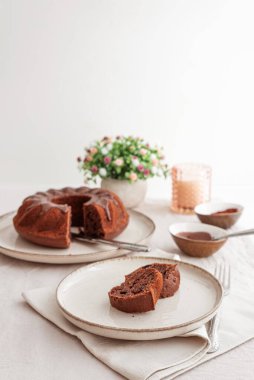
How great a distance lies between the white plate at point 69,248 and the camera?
218 centimetres

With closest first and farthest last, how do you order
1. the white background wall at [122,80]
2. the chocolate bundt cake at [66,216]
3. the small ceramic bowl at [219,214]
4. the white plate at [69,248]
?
1. the white plate at [69,248]
2. the chocolate bundt cake at [66,216]
3. the small ceramic bowl at [219,214]
4. the white background wall at [122,80]

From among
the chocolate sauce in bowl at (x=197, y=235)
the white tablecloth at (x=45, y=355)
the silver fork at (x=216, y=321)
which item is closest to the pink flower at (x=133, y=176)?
the chocolate sauce in bowl at (x=197, y=235)

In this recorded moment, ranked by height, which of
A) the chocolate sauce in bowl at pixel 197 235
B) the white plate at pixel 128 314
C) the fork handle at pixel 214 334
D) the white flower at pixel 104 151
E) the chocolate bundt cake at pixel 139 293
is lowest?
the fork handle at pixel 214 334

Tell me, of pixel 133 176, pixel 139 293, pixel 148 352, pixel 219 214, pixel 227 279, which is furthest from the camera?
pixel 133 176

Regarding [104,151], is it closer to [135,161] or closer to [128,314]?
[135,161]

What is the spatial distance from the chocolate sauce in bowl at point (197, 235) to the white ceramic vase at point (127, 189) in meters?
0.57

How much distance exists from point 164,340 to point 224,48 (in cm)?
361

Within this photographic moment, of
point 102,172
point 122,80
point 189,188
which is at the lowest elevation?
point 189,188

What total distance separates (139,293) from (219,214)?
1.09 meters

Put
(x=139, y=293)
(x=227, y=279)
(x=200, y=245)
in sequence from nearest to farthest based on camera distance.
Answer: (x=139, y=293) < (x=227, y=279) < (x=200, y=245)

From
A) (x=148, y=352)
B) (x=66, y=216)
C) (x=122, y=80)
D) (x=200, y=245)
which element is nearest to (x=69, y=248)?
(x=66, y=216)

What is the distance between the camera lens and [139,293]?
168 centimetres

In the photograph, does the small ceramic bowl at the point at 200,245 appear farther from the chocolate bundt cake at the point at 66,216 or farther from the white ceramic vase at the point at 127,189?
the white ceramic vase at the point at 127,189

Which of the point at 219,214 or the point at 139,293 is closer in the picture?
the point at 139,293
